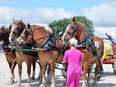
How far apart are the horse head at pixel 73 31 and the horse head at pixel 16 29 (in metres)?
1.60

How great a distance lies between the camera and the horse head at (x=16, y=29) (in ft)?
41.3

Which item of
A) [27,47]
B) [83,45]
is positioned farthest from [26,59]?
[83,45]

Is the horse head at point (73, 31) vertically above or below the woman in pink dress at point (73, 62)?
above

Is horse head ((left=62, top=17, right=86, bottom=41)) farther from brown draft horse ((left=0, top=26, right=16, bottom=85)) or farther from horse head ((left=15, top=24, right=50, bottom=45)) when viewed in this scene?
brown draft horse ((left=0, top=26, right=16, bottom=85))

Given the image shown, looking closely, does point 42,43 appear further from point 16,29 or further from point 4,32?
point 4,32

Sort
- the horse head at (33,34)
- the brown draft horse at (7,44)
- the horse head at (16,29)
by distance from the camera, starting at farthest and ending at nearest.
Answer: the brown draft horse at (7,44), the horse head at (16,29), the horse head at (33,34)

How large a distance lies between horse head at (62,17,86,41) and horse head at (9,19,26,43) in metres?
1.60

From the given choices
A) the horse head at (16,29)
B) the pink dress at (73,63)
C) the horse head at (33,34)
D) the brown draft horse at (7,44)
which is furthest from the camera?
the brown draft horse at (7,44)

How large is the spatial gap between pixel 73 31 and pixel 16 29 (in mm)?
1950

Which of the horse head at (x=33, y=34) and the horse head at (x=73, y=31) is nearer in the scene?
the horse head at (x=73, y=31)

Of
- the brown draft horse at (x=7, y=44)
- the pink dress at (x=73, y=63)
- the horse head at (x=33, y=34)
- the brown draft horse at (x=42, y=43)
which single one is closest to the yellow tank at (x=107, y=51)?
the brown draft horse at (x=7, y=44)

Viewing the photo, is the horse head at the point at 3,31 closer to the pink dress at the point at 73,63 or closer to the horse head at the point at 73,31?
the horse head at the point at 73,31

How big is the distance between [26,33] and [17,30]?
1.82ft

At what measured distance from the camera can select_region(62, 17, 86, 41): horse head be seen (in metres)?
11.9
